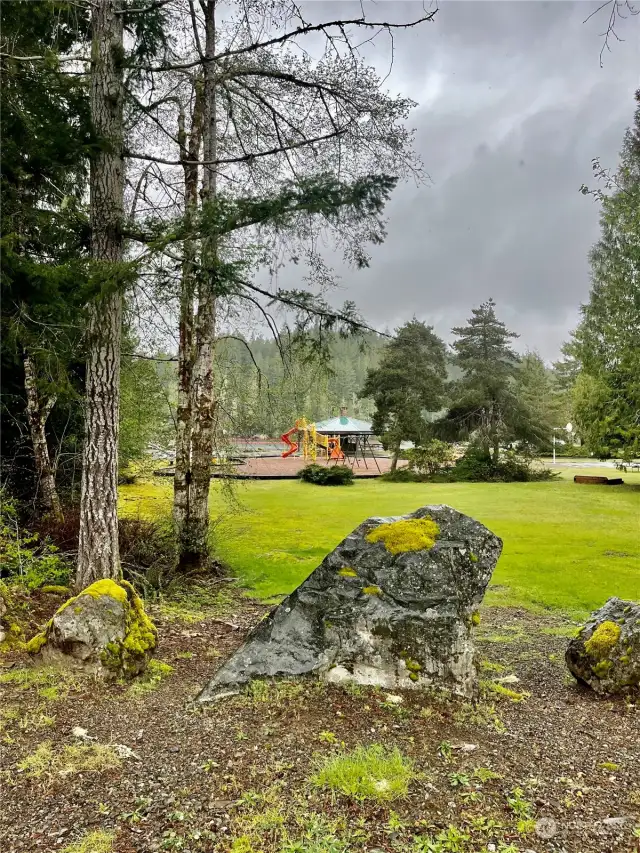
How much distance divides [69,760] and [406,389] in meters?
22.9

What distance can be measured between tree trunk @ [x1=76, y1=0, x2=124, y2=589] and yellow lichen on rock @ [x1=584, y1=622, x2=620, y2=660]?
3900mm

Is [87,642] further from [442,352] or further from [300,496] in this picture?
[442,352]

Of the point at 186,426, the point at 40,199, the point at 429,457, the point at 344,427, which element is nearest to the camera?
the point at 40,199

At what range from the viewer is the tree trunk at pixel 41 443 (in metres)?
6.09

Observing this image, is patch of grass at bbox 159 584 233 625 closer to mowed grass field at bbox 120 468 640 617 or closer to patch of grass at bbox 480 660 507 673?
mowed grass field at bbox 120 468 640 617

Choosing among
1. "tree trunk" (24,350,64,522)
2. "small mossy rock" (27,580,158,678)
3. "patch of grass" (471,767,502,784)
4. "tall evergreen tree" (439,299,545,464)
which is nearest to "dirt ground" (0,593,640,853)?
"patch of grass" (471,767,502,784)

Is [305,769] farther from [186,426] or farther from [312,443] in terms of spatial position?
[312,443]

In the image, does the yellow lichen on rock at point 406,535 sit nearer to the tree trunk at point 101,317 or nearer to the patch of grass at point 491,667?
the patch of grass at point 491,667

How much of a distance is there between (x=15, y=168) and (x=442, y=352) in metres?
22.4

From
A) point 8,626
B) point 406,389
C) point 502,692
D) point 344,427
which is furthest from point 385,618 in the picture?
point 344,427

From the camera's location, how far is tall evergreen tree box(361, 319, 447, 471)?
2411 centimetres

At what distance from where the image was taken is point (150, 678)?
11.7 ft

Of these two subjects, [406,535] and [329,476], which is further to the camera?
[329,476]

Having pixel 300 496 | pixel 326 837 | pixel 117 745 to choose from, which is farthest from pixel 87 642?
pixel 300 496
